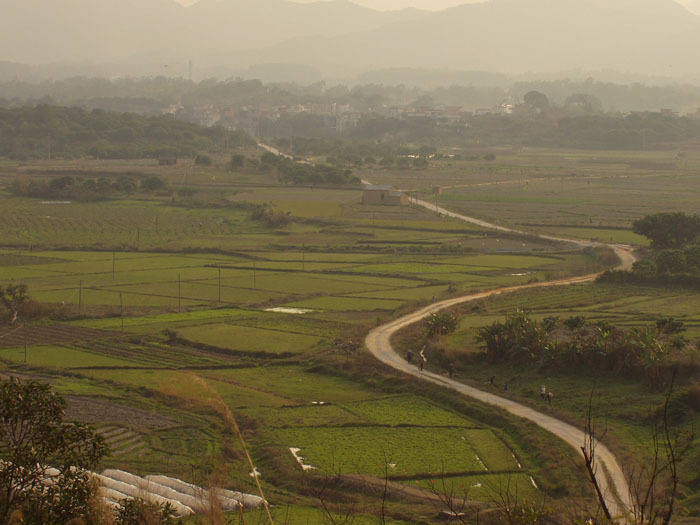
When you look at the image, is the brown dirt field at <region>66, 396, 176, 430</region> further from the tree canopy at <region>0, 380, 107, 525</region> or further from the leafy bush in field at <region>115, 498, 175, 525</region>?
the leafy bush in field at <region>115, 498, 175, 525</region>

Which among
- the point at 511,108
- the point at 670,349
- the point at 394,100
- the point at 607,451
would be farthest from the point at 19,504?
the point at 394,100

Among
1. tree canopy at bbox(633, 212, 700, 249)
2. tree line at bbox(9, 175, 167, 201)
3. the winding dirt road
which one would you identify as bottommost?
the winding dirt road

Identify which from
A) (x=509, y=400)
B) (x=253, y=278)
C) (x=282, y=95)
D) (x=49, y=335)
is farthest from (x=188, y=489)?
(x=282, y=95)

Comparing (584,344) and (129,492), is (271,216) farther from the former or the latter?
(129,492)

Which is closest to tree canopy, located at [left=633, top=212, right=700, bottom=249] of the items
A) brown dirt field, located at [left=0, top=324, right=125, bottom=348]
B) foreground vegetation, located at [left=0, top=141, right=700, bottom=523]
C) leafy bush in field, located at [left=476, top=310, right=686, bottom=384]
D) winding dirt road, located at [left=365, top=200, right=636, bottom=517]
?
winding dirt road, located at [left=365, top=200, right=636, bottom=517]

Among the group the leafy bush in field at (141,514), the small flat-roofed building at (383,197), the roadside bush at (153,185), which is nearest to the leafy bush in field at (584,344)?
the leafy bush in field at (141,514)

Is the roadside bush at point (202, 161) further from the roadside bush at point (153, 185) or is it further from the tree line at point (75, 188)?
the tree line at point (75, 188)
